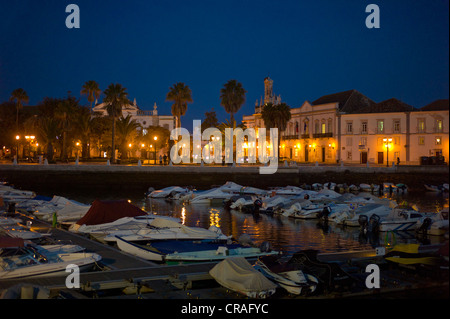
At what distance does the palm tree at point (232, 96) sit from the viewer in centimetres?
8200

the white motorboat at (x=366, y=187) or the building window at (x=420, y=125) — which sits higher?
the building window at (x=420, y=125)

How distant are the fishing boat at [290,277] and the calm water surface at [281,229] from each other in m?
8.52

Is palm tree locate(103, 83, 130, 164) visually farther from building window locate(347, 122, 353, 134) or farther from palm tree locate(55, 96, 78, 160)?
building window locate(347, 122, 353, 134)

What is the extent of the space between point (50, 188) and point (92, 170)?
19.2ft

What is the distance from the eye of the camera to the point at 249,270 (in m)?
14.6

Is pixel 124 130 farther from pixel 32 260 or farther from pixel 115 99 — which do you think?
pixel 32 260

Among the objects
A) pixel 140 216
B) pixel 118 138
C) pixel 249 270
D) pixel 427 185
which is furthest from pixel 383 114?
pixel 249 270

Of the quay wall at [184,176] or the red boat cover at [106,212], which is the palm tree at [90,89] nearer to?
the quay wall at [184,176]

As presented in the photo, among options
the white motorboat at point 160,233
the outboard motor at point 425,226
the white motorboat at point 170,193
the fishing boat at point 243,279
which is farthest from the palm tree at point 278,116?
the fishing boat at point 243,279

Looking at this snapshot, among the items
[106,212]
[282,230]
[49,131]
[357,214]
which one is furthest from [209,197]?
[49,131]

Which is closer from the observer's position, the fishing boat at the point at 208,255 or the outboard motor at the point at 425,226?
the fishing boat at the point at 208,255

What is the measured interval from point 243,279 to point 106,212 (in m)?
14.5

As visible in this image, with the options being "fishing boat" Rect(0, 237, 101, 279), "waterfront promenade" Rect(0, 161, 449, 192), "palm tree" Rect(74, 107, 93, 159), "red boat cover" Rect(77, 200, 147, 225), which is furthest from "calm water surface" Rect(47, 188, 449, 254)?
"palm tree" Rect(74, 107, 93, 159)
